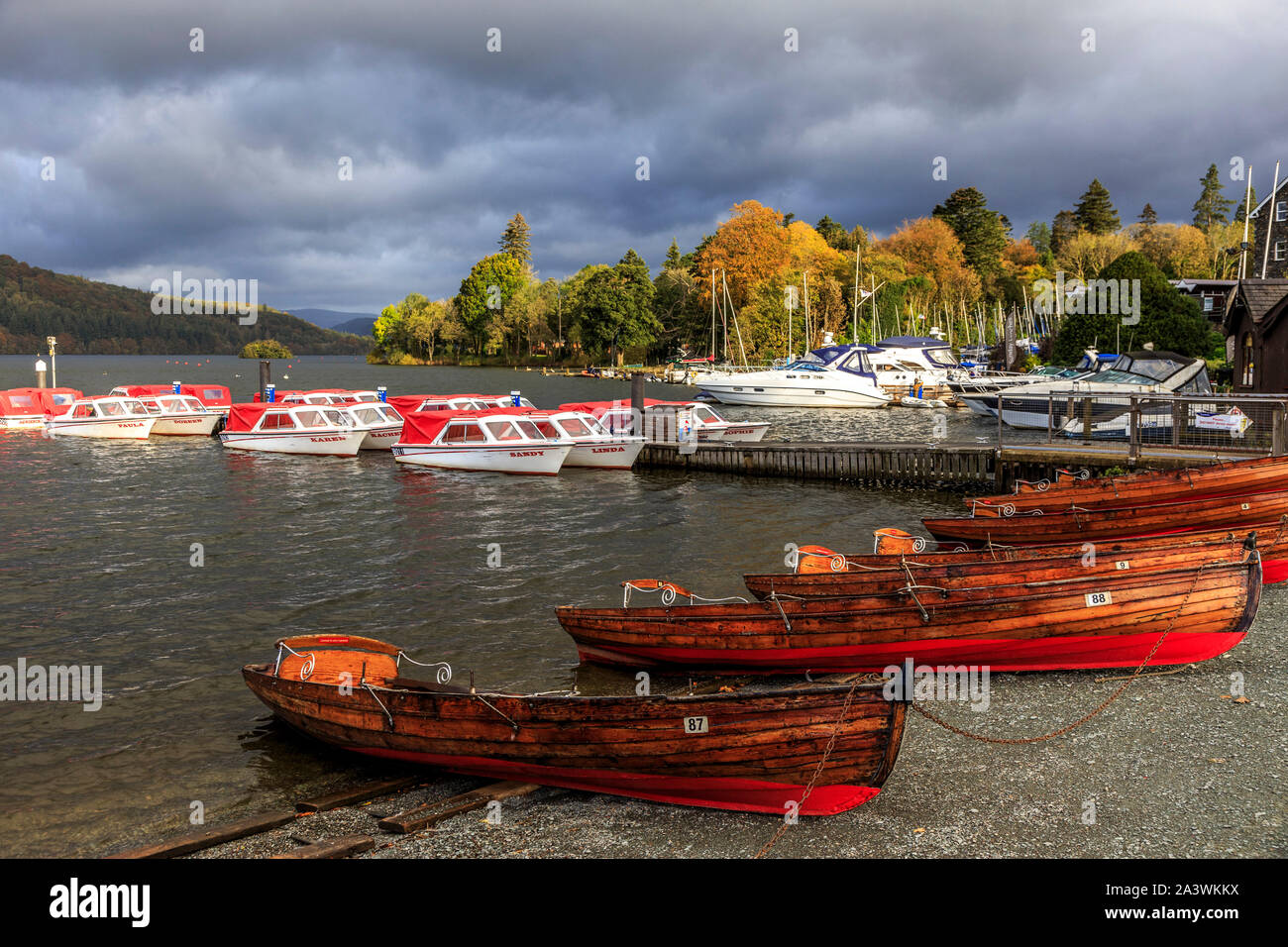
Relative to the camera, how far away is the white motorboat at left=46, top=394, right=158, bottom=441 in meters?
49.6

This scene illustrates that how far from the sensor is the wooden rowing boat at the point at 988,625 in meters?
12.3

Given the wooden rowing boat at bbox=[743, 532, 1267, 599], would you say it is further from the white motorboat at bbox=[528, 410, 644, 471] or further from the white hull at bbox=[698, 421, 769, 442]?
the white hull at bbox=[698, 421, 769, 442]

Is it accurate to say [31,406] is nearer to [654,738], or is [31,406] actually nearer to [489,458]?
[489,458]

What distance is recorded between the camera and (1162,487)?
770 inches

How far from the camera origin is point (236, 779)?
1085 cm

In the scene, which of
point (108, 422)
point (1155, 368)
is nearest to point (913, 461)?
point (1155, 368)

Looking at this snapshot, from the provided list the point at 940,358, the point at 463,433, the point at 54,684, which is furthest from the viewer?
the point at 940,358

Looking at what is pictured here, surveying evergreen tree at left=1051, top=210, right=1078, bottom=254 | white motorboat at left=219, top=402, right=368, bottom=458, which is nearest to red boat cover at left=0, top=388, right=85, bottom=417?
white motorboat at left=219, top=402, right=368, bottom=458

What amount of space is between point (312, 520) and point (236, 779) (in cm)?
1807

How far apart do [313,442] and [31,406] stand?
24.7 metres

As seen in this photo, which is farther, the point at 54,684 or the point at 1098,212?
the point at 1098,212

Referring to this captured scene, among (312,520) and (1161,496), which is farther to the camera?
(312,520)
